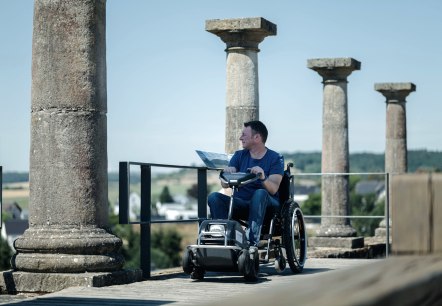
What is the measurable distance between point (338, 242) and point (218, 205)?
1257cm

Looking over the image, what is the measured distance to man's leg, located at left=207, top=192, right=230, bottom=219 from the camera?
10.6 meters

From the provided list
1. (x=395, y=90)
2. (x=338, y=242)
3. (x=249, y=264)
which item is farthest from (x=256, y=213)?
(x=395, y=90)

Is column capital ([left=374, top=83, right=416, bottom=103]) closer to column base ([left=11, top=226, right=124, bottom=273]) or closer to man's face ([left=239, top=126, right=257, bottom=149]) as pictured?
man's face ([left=239, top=126, right=257, bottom=149])

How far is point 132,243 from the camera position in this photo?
126 meters

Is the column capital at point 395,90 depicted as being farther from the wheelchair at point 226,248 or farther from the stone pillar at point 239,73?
Answer: the wheelchair at point 226,248

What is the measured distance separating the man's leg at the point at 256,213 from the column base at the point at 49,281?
1.33 m

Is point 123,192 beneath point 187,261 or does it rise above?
above

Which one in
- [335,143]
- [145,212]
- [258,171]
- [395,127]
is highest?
[395,127]

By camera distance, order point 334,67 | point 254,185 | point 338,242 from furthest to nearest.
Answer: point 334,67 < point 338,242 < point 254,185

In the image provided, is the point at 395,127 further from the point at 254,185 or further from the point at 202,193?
the point at 254,185

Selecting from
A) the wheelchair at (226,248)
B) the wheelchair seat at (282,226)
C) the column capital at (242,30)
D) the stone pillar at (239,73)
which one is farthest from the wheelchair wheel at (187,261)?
the column capital at (242,30)

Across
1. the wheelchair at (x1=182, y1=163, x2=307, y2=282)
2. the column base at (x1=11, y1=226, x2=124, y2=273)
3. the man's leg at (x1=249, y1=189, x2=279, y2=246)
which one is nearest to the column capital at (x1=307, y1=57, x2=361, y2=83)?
the wheelchair at (x1=182, y1=163, x2=307, y2=282)

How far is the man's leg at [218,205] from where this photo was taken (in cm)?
1057

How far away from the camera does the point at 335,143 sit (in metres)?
23.8
